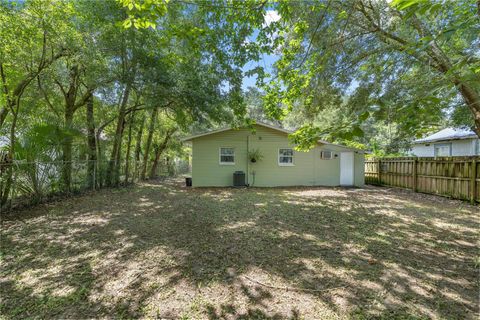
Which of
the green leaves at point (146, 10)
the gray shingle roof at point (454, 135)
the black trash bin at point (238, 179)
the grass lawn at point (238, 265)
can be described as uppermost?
the green leaves at point (146, 10)

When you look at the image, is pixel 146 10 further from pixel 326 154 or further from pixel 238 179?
pixel 326 154

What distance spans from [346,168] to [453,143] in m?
7.03

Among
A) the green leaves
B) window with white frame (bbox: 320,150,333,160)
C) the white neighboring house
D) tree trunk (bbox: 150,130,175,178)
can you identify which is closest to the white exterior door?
window with white frame (bbox: 320,150,333,160)

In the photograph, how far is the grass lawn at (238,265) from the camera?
2289 mm

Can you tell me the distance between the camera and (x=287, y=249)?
370 centimetres

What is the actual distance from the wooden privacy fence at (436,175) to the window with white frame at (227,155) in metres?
8.32

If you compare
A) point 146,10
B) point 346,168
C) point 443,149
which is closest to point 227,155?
point 346,168

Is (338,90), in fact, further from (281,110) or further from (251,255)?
(251,255)

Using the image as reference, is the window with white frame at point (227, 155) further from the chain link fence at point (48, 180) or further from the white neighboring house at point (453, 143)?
the white neighboring house at point (453, 143)

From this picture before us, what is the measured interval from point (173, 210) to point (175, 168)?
56.4 ft

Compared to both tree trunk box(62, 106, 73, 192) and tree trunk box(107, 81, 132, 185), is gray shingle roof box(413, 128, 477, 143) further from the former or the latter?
tree trunk box(62, 106, 73, 192)

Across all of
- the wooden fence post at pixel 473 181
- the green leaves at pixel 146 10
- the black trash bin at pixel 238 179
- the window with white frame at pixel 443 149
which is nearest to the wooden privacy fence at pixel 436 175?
the wooden fence post at pixel 473 181

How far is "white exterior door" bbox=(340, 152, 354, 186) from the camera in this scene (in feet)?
42.1

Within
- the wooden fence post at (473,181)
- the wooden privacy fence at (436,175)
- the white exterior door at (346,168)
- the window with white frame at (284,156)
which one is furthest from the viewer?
the white exterior door at (346,168)
